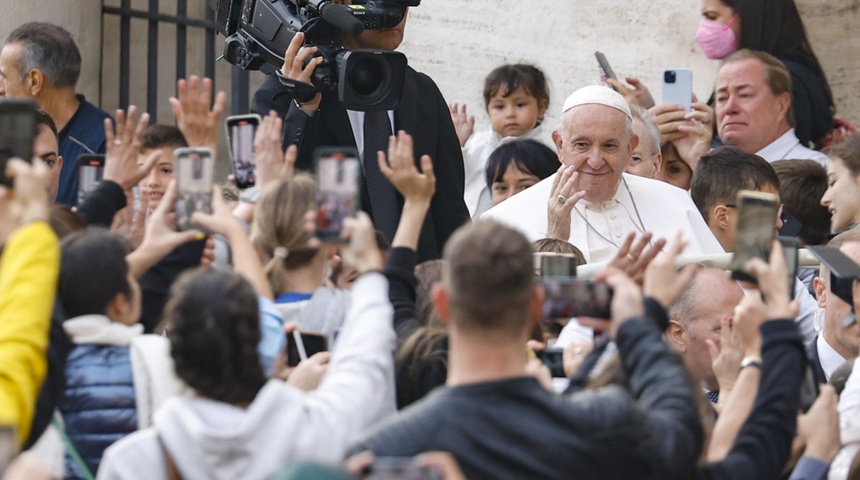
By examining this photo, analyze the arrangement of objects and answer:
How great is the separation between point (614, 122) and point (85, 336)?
3.41 meters

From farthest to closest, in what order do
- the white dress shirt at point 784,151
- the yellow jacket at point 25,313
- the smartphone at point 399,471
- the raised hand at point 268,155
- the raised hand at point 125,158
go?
the white dress shirt at point 784,151, the raised hand at point 125,158, the raised hand at point 268,155, the yellow jacket at point 25,313, the smartphone at point 399,471

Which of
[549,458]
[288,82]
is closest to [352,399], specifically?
[549,458]

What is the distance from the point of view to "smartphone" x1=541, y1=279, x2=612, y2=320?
3.67m

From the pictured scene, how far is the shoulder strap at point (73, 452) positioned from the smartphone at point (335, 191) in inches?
27.9

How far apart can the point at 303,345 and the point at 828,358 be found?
2.04 meters

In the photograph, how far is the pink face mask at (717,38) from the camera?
321 inches

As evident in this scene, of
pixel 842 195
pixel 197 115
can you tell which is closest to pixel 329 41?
pixel 197 115

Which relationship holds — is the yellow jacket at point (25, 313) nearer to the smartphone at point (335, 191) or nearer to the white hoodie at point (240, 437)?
the white hoodie at point (240, 437)

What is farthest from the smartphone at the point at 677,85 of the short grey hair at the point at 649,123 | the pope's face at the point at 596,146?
the pope's face at the point at 596,146

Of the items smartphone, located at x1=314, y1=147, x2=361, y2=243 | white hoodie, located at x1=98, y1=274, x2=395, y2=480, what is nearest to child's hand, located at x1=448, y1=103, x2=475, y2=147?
smartphone, located at x1=314, y1=147, x2=361, y2=243

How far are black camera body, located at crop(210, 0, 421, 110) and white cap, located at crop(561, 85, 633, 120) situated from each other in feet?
3.33

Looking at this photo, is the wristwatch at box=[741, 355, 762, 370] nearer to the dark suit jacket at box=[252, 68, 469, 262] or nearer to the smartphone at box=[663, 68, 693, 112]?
the dark suit jacket at box=[252, 68, 469, 262]

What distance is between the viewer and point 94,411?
3889mm

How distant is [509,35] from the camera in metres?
9.58
